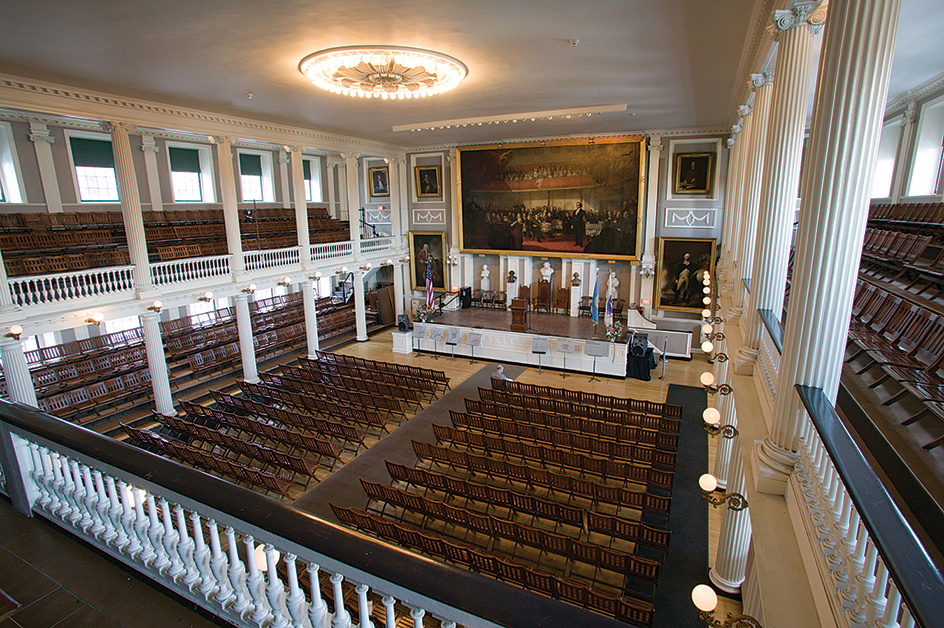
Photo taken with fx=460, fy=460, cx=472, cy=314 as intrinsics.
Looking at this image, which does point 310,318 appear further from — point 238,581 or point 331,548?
point 331,548

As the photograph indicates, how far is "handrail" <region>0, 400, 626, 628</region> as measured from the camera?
151 cm

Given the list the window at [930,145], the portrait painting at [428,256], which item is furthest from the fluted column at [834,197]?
the portrait painting at [428,256]

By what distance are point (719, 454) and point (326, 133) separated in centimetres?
1603

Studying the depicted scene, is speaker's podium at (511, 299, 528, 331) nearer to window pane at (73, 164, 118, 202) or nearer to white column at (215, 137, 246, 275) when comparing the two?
white column at (215, 137, 246, 275)

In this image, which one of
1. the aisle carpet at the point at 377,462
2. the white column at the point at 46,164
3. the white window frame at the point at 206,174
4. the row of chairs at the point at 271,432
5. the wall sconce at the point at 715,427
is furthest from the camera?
the white window frame at the point at 206,174

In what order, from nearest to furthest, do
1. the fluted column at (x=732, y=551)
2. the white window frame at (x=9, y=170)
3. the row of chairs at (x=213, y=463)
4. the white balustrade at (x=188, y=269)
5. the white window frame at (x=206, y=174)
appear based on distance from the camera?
the fluted column at (x=732, y=551) < the row of chairs at (x=213, y=463) < the white balustrade at (x=188, y=269) < the white window frame at (x=9, y=170) < the white window frame at (x=206, y=174)

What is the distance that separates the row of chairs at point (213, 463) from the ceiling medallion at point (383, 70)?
7.72 metres

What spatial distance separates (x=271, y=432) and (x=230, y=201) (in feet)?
24.6

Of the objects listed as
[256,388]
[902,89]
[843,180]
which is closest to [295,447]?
[256,388]

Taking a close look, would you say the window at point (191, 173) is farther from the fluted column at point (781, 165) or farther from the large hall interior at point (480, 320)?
the fluted column at point (781, 165)

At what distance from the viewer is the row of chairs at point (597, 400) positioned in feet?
36.3

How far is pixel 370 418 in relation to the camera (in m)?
11.4

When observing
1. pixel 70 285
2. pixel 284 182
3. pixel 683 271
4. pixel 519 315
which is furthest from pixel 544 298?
pixel 70 285

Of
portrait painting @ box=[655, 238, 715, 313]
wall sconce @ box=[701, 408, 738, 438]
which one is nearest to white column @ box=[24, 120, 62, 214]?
wall sconce @ box=[701, 408, 738, 438]
